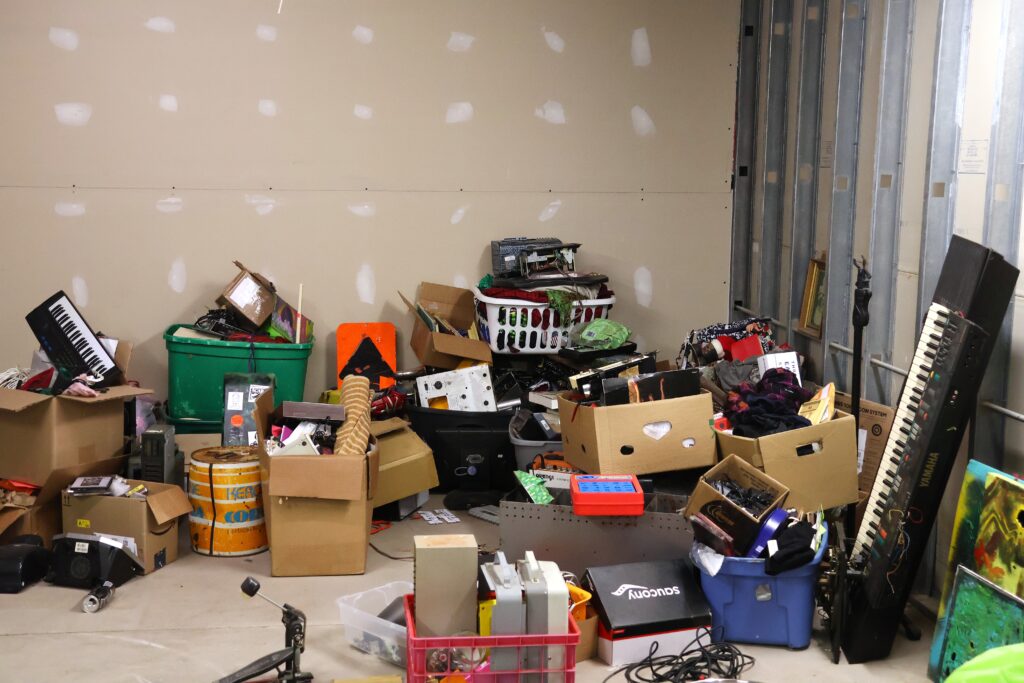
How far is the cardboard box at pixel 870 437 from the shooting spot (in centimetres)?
427

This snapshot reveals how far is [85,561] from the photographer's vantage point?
4121mm

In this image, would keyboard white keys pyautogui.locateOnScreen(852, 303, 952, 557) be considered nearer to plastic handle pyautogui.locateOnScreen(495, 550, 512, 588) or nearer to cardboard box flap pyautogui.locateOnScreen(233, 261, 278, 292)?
plastic handle pyautogui.locateOnScreen(495, 550, 512, 588)

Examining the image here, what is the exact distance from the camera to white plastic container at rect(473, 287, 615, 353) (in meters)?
5.49

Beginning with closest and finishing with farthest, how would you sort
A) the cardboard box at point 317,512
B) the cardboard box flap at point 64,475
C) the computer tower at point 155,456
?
the cardboard box at point 317,512 < the cardboard box flap at point 64,475 < the computer tower at point 155,456

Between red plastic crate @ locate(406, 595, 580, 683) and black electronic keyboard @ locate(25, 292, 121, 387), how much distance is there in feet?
7.58

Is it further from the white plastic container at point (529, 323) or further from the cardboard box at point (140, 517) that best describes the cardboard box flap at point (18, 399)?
the white plastic container at point (529, 323)

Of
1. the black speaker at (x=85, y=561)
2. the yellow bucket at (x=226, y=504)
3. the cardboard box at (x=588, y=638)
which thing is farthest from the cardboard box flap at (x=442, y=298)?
the cardboard box at (x=588, y=638)

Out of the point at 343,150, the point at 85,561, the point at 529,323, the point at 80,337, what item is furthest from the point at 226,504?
the point at 343,150

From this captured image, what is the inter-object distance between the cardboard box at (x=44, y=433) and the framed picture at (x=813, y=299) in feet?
10.3

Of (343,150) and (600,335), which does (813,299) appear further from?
(343,150)

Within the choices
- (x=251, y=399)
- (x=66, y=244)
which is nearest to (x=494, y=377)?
(x=251, y=399)

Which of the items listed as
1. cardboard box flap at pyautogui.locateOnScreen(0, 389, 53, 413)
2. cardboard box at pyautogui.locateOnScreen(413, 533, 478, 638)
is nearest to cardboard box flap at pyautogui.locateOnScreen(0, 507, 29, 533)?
cardboard box flap at pyautogui.locateOnScreen(0, 389, 53, 413)

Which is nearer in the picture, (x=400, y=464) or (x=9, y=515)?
(x=9, y=515)

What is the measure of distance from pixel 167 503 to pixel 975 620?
3002 millimetres
